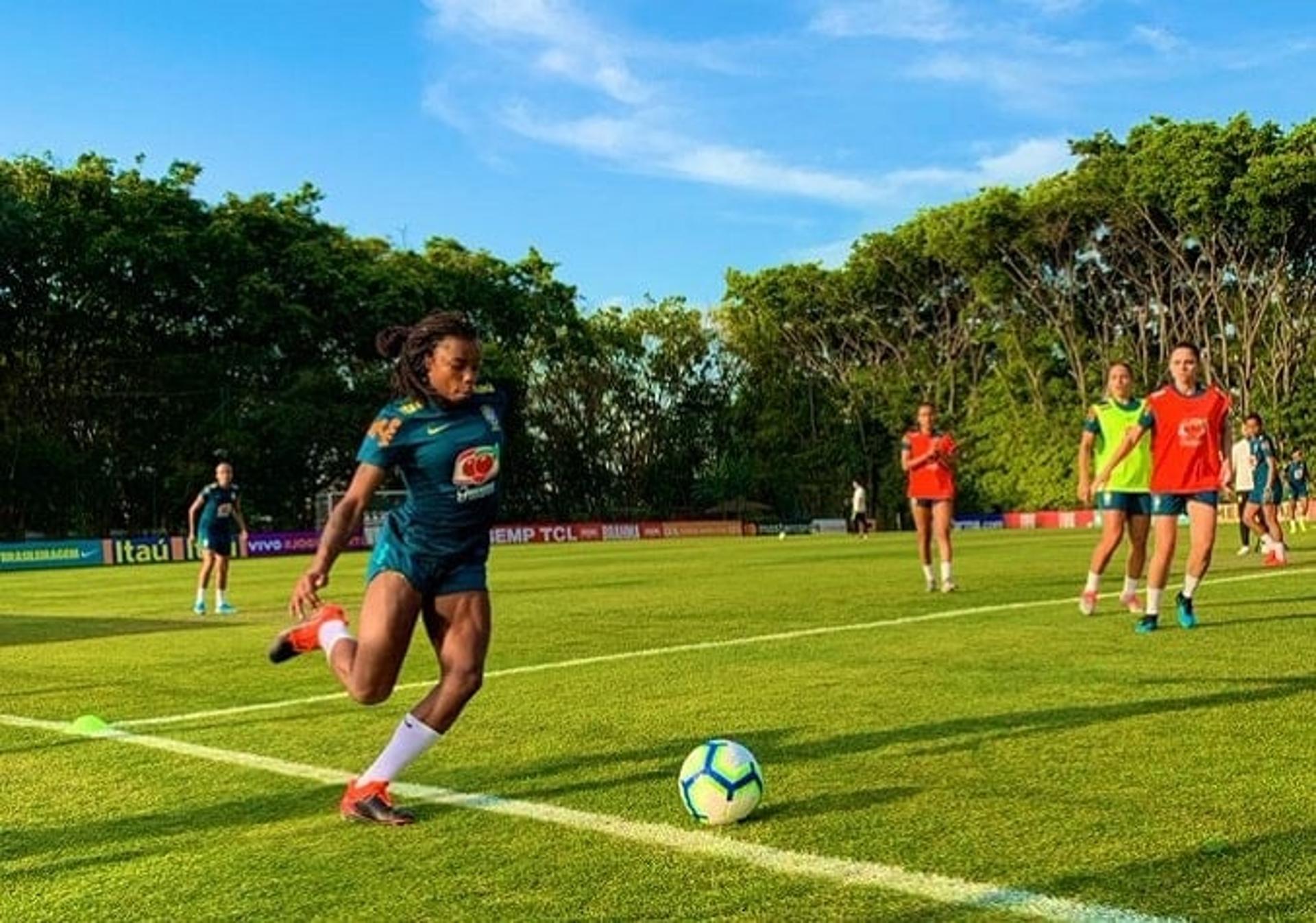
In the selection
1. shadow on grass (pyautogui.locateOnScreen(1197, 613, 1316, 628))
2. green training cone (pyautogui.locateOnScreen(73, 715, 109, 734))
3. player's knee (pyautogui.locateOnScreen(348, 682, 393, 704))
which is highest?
player's knee (pyautogui.locateOnScreen(348, 682, 393, 704))

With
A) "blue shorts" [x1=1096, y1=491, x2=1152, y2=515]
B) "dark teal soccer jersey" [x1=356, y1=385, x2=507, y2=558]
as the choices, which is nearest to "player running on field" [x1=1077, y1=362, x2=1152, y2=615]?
"blue shorts" [x1=1096, y1=491, x2=1152, y2=515]

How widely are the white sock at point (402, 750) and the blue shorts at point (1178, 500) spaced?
7224mm

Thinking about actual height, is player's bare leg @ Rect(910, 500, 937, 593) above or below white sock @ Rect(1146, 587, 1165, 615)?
above

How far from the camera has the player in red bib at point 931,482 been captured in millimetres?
14758

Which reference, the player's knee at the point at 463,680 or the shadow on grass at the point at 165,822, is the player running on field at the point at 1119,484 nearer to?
the player's knee at the point at 463,680

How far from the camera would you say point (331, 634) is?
5.58 meters

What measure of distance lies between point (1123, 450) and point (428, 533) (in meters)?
7.14

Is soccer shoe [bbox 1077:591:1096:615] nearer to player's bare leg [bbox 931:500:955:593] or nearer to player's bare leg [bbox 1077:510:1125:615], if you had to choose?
player's bare leg [bbox 1077:510:1125:615]

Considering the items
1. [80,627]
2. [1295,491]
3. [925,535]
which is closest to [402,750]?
[925,535]

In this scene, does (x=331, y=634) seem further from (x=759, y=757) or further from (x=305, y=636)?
(x=759, y=757)

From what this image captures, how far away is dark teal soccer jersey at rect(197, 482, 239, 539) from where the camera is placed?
57.2ft

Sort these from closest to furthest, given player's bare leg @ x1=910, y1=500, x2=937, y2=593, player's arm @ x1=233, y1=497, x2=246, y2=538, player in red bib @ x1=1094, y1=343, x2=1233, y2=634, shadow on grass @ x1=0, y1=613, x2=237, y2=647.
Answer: player in red bib @ x1=1094, y1=343, x2=1233, y2=634 → shadow on grass @ x1=0, y1=613, x2=237, y2=647 → player's bare leg @ x1=910, y1=500, x2=937, y2=593 → player's arm @ x1=233, y1=497, x2=246, y2=538

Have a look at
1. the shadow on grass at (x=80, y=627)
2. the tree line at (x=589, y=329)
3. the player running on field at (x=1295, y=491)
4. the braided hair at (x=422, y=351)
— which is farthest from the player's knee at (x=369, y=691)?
the tree line at (x=589, y=329)

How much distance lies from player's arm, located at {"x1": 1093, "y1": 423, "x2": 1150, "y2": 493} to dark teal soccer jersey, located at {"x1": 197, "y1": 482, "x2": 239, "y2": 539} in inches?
444
